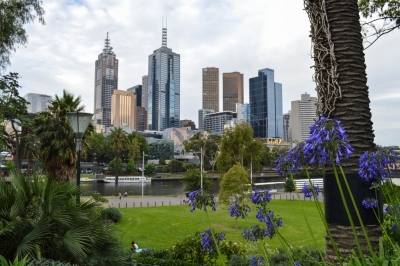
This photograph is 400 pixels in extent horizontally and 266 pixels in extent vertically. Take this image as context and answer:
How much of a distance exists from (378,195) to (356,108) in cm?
93

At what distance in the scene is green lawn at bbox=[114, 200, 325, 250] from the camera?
54.6 feet

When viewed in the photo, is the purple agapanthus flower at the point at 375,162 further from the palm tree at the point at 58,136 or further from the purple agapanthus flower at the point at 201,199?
the palm tree at the point at 58,136

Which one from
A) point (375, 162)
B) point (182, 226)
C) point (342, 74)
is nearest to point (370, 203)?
point (375, 162)

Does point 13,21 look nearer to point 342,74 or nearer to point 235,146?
point 342,74

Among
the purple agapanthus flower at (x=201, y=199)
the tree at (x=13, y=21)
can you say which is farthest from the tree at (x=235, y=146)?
the purple agapanthus flower at (x=201, y=199)

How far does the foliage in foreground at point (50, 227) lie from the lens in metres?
5.20

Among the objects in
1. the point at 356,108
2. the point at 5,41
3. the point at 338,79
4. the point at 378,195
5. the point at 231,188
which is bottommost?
the point at 231,188

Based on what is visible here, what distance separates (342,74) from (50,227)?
15.9 feet

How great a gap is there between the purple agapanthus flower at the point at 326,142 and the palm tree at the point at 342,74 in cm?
125

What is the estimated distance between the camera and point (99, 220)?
623cm

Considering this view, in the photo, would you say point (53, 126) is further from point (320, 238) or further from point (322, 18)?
point (322, 18)

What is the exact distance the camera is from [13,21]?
12742mm

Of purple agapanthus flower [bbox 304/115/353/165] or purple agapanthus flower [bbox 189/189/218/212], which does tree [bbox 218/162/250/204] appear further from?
purple agapanthus flower [bbox 304/115/353/165]

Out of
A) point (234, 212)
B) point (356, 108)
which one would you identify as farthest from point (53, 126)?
point (356, 108)
